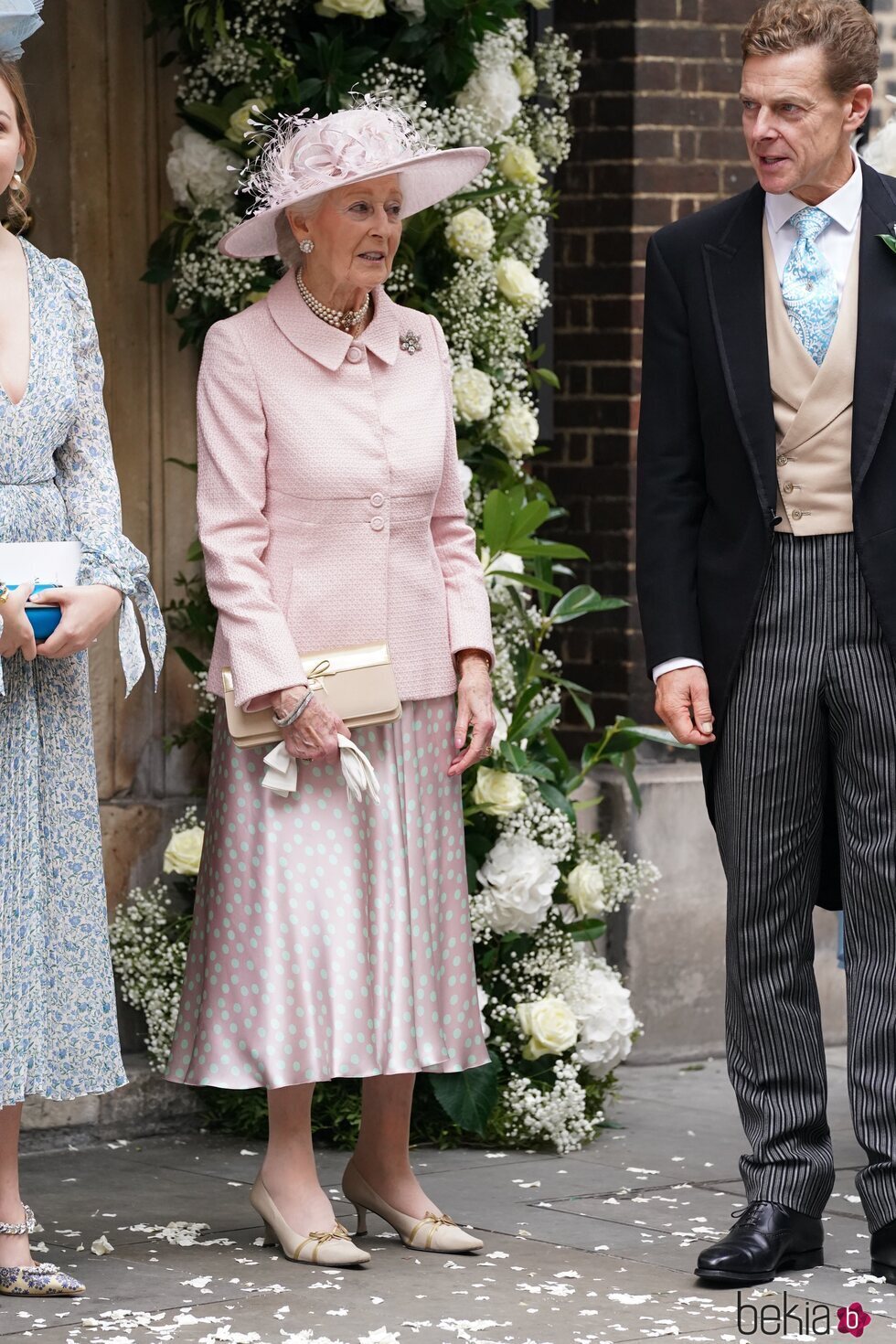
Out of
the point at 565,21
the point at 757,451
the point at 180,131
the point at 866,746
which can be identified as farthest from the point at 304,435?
the point at 565,21

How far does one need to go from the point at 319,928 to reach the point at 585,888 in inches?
57.1

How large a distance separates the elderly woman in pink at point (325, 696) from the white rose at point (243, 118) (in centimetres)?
89

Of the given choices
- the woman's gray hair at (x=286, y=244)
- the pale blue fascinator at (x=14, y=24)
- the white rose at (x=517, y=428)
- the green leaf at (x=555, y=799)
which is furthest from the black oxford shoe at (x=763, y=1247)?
the pale blue fascinator at (x=14, y=24)

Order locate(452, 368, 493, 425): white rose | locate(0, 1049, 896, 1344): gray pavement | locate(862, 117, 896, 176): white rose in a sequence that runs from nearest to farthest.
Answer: locate(0, 1049, 896, 1344): gray pavement → locate(862, 117, 896, 176): white rose → locate(452, 368, 493, 425): white rose

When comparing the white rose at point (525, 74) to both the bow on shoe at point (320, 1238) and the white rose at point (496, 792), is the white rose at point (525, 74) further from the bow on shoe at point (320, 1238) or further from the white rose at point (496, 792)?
the bow on shoe at point (320, 1238)

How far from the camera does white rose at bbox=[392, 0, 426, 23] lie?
5453 millimetres

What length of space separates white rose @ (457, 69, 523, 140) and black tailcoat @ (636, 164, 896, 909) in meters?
1.22

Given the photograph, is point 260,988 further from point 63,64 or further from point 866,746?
point 63,64

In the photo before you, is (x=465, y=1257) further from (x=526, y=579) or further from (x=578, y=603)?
(x=578, y=603)

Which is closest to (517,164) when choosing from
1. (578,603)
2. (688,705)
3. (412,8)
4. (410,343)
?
(412,8)

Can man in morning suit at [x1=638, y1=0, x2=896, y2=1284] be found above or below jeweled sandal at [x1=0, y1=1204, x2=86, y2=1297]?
above

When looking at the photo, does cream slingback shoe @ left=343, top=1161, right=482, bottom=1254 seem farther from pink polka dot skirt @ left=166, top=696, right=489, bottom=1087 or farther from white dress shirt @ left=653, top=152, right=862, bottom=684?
white dress shirt @ left=653, top=152, right=862, bottom=684

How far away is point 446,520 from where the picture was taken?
186 inches

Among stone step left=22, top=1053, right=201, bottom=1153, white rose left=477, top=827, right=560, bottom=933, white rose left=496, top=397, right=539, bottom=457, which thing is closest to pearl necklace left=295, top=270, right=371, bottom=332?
white rose left=496, top=397, right=539, bottom=457
